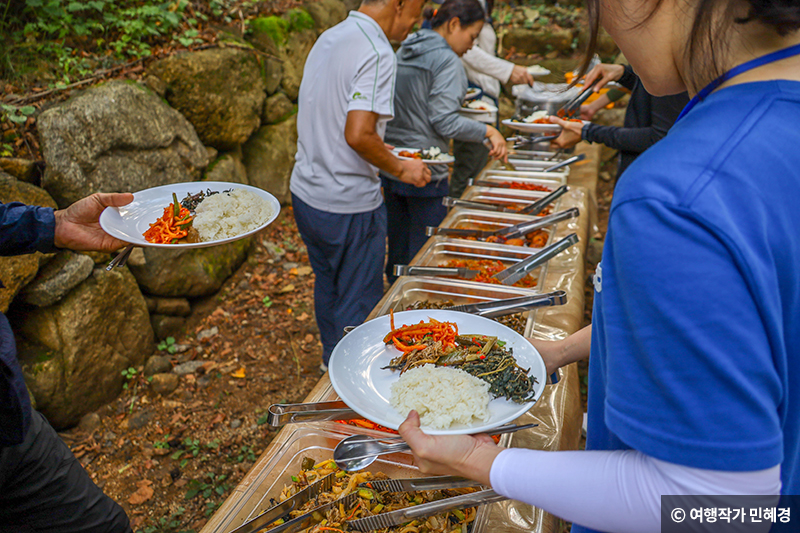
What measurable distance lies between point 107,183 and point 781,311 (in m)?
3.62

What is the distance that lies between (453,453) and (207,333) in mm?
3389

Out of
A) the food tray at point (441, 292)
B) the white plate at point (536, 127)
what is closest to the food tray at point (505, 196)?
the white plate at point (536, 127)

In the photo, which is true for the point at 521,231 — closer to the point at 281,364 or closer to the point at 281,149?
the point at 281,364

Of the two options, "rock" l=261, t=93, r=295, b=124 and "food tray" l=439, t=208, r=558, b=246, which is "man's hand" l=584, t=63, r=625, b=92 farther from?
"rock" l=261, t=93, r=295, b=124

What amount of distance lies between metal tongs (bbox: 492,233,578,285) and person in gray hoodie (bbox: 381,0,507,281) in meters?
1.49

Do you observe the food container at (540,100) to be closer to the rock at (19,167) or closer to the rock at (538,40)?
the rock at (19,167)

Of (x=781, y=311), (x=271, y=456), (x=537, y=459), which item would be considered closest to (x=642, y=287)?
(x=781, y=311)

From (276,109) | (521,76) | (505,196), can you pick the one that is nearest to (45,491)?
(505,196)

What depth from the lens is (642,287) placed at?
0.59m

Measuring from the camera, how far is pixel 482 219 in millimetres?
3049

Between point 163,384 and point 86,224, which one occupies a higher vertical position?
point 86,224

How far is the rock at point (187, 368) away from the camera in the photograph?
3.51m

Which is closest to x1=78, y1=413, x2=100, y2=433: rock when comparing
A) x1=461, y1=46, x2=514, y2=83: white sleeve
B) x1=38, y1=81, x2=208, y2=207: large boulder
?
x1=38, y1=81, x2=208, y2=207: large boulder

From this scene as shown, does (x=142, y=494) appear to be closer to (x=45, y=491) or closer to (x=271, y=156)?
(x=45, y=491)
